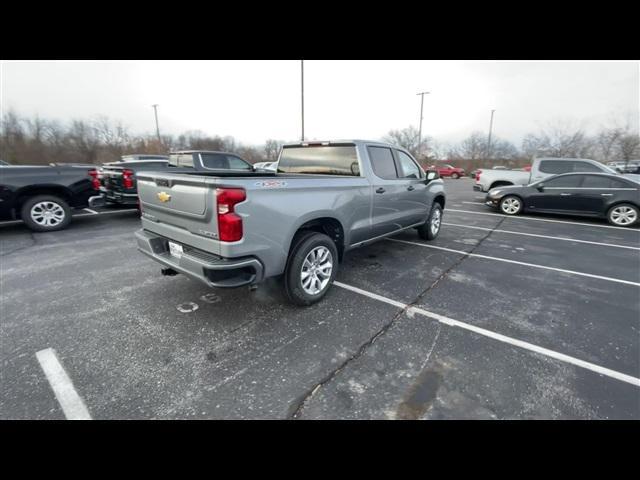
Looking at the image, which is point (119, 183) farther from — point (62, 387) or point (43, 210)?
point (62, 387)

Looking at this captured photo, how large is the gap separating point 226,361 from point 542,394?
2.49 m

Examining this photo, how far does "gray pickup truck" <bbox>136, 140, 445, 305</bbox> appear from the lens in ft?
8.40

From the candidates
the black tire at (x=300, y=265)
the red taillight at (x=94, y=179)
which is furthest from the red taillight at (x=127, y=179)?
the black tire at (x=300, y=265)

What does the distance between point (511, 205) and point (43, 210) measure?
12997 millimetres

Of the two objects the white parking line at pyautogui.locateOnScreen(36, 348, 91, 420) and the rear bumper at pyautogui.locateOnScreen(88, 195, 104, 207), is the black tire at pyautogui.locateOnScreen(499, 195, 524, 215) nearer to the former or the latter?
the white parking line at pyautogui.locateOnScreen(36, 348, 91, 420)

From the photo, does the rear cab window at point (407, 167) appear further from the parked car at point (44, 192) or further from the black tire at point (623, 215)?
the parked car at point (44, 192)

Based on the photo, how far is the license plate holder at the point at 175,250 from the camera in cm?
296

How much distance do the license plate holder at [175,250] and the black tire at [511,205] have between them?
1045 cm

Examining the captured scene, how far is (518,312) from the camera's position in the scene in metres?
3.44

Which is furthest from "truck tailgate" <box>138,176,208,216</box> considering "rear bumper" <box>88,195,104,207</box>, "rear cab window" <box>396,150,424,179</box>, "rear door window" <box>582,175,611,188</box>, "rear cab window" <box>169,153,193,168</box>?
"rear door window" <box>582,175,611,188</box>

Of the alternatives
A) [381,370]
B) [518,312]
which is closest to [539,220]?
[518,312]

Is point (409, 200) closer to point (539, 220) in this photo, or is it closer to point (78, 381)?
point (78, 381)
